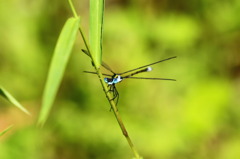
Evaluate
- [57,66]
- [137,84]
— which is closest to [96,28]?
[57,66]

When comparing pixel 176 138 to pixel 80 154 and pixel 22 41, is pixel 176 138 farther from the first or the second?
pixel 22 41

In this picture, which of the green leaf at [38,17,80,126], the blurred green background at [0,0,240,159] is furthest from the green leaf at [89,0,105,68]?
the blurred green background at [0,0,240,159]

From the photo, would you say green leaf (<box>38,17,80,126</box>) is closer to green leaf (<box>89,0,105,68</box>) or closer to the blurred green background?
green leaf (<box>89,0,105,68</box>)

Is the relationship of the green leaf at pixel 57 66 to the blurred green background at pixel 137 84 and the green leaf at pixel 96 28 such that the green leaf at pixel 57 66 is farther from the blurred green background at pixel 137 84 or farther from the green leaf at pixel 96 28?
the blurred green background at pixel 137 84

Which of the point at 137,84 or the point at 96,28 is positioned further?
the point at 137,84

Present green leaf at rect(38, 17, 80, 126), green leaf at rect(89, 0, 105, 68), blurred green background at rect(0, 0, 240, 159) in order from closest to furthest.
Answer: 1. green leaf at rect(38, 17, 80, 126)
2. green leaf at rect(89, 0, 105, 68)
3. blurred green background at rect(0, 0, 240, 159)

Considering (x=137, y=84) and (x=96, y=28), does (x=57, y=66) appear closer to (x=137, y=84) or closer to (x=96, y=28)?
(x=96, y=28)
